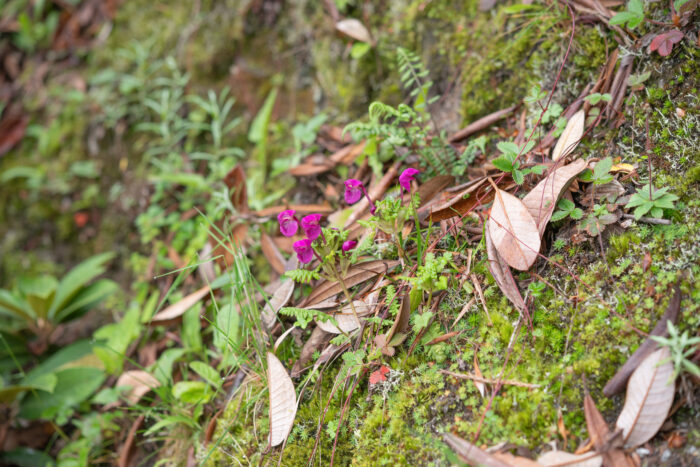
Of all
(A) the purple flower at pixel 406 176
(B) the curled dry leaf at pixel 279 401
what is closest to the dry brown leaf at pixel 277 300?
(B) the curled dry leaf at pixel 279 401

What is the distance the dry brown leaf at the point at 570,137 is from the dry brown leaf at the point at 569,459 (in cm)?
105

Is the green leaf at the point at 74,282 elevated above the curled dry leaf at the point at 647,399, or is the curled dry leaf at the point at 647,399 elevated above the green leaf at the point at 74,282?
the curled dry leaf at the point at 647,399

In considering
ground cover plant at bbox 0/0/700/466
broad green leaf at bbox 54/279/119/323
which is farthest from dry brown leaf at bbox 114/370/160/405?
broad green leaf at bbox 54/279/119/323

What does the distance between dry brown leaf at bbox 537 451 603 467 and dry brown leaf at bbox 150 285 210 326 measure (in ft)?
5.68

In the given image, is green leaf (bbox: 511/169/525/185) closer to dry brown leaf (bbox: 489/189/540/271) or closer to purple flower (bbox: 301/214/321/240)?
dry brown leaf (bbox: 489/189/540/271)

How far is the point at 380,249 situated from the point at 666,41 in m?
1.30

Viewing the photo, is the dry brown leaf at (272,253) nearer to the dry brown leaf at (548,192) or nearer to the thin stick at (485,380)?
the thin stick at (485,380)

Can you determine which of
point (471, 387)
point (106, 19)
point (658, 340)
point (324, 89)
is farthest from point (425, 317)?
point (106, 19)

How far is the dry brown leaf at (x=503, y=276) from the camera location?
5.25 feet

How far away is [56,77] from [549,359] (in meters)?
4.59

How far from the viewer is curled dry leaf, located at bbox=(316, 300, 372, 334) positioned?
1.81 m

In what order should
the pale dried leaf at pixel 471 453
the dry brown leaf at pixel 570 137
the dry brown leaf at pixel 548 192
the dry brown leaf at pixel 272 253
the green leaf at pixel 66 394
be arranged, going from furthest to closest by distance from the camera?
the green leaf at pixel 66 394 → the dry brown leaf at pixel 272 253 → the dry brown leaf at pixel 570 137 → the dry brown leaf at pixel 548 192 → the pale dried leaf at pixel 471 453

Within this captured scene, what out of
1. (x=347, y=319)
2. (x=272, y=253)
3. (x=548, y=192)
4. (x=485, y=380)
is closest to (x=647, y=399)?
(x=485, y=380)

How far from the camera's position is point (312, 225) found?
1.73 meters
